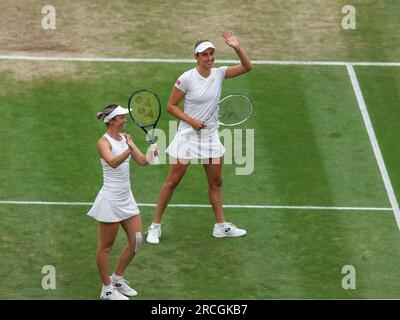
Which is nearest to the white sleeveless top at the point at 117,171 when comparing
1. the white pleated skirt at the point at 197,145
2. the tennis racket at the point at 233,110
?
the white pleated skirt at the point at 197,145

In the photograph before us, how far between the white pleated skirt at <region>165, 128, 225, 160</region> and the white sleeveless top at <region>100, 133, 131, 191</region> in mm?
1942

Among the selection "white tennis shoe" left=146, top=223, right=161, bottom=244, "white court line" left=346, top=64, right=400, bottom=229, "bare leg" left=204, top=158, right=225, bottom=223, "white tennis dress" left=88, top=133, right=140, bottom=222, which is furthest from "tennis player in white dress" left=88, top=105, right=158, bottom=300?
"white court line" left=346, top=64, right=400, bottom=229

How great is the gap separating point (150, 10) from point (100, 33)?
4.17ft

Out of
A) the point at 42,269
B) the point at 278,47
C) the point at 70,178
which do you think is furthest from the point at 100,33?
the point at 42,269

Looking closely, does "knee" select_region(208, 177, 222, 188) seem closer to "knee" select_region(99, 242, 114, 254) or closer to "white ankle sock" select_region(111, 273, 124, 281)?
"white ankle sock" select_region(111, 273, 124, 281)

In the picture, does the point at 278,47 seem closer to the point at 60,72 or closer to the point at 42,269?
the point at 60,72

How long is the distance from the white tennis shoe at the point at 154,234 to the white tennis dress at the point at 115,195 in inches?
74.9

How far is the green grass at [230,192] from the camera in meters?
19.4

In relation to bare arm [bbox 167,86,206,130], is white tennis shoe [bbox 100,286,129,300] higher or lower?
lower

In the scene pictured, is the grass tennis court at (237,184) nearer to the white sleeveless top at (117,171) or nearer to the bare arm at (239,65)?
the white sleeveless top at (117,171)

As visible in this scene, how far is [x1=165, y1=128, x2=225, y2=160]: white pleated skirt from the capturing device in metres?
20.3

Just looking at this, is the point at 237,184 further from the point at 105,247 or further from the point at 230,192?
the point at 105,247

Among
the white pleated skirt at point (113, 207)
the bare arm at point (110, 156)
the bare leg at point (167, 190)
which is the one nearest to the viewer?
the bare arm at point (110, 156)

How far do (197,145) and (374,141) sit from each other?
4413mm
